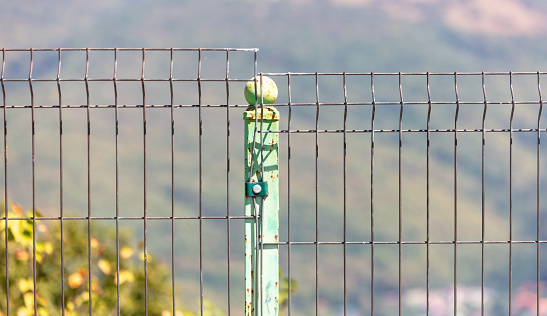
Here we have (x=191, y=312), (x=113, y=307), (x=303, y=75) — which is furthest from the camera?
(x=113, y=307)

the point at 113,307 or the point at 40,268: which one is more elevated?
the point at 40,268

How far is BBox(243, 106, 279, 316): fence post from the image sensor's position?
3650mm

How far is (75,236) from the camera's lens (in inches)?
236

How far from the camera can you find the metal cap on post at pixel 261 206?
3646 millimetres

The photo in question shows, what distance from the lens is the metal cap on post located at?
3646 mm

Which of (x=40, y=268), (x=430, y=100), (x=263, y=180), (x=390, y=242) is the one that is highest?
(x=430, y=100)

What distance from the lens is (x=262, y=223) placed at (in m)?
3.65

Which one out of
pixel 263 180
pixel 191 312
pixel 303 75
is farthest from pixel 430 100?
pixel 191 312

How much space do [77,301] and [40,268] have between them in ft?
1.58

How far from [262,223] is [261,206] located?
0.31 ft

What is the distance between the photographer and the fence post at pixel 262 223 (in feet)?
12.0

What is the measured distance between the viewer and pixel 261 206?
12.0 feet

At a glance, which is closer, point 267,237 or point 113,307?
point 267,237

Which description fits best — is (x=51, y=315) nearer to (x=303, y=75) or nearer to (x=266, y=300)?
(x=266, y=300)
